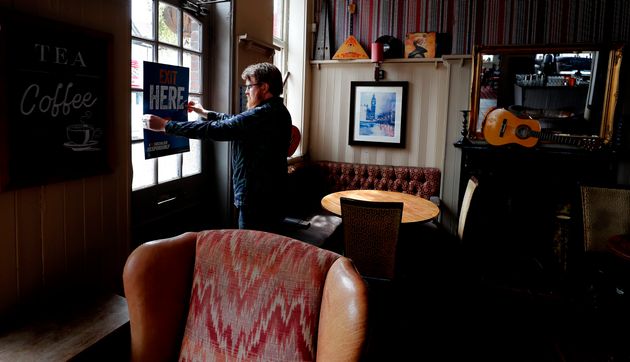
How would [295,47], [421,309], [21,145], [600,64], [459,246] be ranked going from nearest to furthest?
1. [21,145]
2. [421,309]
3. [459,246]
4. [600,64]
5. [295,47]

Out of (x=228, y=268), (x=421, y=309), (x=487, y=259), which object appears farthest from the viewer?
(x=487, y=259)

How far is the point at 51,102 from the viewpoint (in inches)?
67.6

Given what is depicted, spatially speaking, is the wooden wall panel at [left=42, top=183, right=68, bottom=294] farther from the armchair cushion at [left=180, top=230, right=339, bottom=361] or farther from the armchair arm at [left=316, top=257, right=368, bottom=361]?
the armchair arm at [left=316, top=257, right=368, bottom=361]

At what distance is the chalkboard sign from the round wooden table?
1.91 metres

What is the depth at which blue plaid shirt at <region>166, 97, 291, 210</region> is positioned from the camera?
237 cm

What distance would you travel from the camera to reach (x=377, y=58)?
462 cm

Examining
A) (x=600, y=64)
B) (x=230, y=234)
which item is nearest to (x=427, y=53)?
(x=600, y=64)

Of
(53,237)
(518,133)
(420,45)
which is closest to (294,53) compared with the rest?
(420,45)

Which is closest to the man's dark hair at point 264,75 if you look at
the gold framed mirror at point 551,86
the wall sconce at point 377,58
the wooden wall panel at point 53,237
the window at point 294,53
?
the wooden wall panel at point 53,237

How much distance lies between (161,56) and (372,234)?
169 cm

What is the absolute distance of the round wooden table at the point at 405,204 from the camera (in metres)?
3.32

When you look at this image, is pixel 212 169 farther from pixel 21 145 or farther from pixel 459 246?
pixel 459 246

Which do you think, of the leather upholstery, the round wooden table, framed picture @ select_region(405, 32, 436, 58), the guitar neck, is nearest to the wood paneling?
the round wooden table

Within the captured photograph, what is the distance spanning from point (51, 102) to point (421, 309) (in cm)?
264
